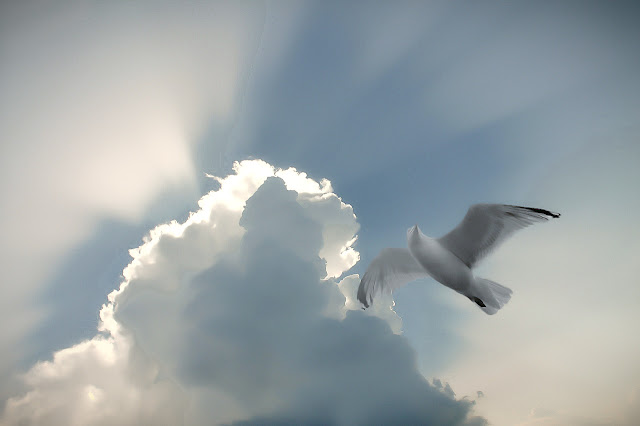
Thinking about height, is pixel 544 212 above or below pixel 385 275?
below

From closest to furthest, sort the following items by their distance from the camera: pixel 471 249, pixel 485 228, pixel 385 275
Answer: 1. pixel 485 228
2. pixel 471 249
3. pixel 385 275

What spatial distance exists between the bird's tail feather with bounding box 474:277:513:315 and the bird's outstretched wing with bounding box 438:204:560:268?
56 cm

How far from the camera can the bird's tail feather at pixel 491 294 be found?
7.67 meters

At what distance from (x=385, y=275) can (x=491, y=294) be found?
2802 mm

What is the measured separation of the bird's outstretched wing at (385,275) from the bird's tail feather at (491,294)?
5.21ft

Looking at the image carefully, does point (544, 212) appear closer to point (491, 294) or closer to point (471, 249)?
point (471, 249)

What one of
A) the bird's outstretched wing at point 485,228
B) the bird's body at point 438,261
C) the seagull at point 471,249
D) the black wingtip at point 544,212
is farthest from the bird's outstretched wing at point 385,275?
the black wingtip at point 544,212

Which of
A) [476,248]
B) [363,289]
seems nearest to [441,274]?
[476,248]

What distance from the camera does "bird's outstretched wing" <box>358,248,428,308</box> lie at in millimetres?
8961

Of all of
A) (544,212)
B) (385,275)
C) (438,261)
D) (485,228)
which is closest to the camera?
(544,212)

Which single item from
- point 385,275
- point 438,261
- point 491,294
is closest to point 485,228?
point 438,261

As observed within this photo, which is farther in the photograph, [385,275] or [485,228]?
[385,275]

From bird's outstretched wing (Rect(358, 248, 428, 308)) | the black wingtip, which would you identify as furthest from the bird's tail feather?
the black wingtip

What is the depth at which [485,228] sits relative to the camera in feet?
23.5
